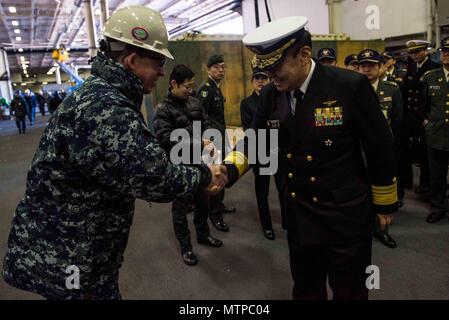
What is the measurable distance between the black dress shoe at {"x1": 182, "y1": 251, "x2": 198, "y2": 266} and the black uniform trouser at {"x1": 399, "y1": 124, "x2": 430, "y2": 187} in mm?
3065

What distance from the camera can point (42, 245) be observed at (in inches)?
56.7

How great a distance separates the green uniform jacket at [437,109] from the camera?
367 centimetres

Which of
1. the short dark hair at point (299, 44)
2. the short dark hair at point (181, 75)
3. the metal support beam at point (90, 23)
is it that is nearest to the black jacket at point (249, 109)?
the short dark hair at point (181, 75)

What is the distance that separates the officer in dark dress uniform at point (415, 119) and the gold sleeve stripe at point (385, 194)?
10.5 feet

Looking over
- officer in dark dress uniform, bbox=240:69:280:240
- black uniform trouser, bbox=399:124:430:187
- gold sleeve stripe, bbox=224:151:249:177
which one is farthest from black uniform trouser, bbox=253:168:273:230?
black uniform trouser, bbox=399:124:430:187

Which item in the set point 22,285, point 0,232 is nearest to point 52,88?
point 0,232

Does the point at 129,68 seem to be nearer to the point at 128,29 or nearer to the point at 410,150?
the point at 128,29

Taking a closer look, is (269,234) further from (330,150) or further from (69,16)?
(69,16)

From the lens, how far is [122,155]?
4.07 ft

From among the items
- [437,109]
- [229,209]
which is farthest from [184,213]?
[437,109]

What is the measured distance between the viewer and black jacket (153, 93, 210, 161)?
2977 millimetres

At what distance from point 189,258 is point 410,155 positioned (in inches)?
Answer: 144

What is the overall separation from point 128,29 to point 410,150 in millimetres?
4694

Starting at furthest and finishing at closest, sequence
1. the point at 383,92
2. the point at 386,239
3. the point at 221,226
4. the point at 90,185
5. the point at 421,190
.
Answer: the point at 421,190 < the point at 221,226 < the point at 383,92 < the point at 386,239 < the point at 90,185
